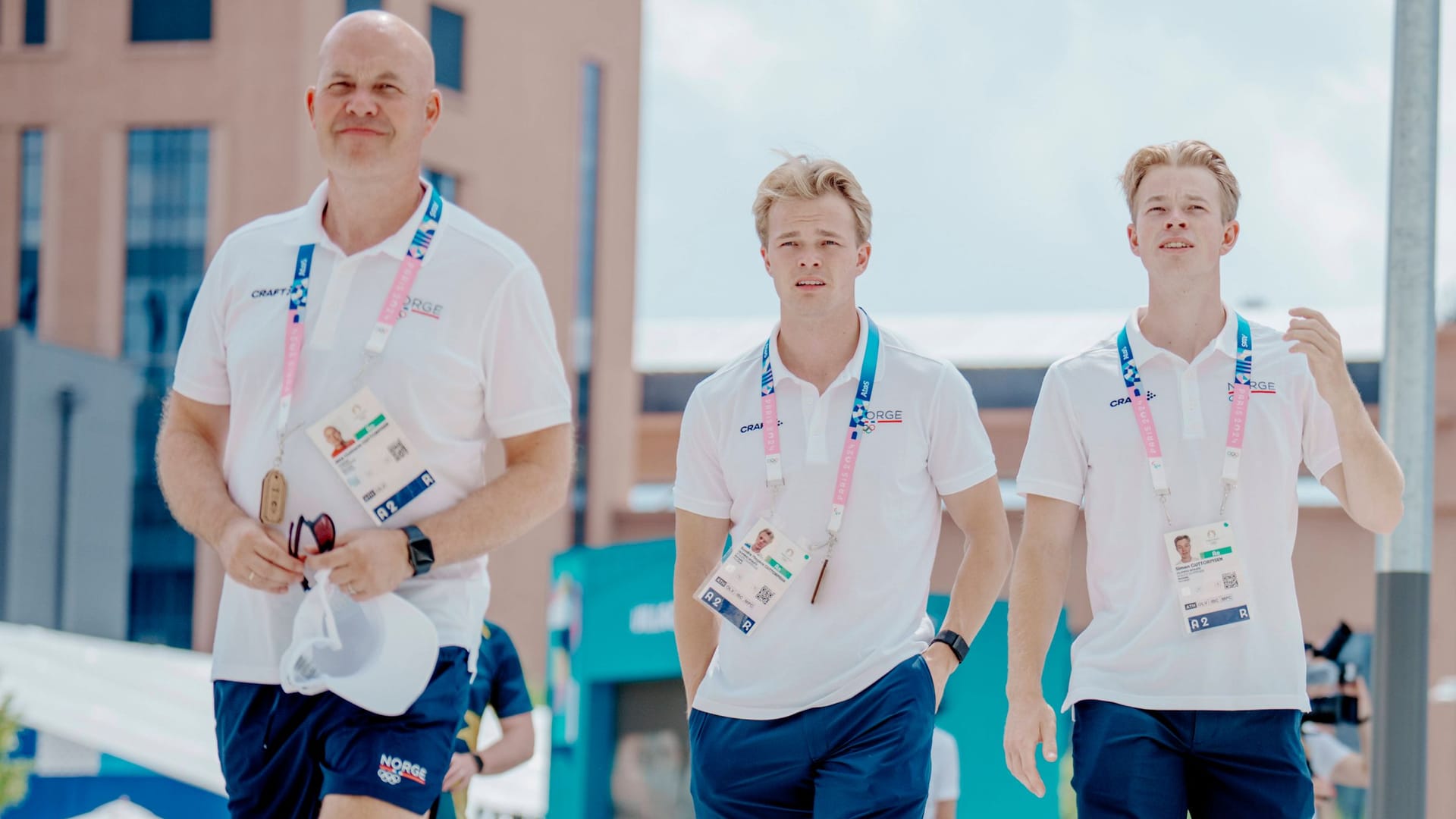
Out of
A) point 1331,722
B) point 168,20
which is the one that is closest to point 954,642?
point 1331,722

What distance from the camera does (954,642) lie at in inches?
159

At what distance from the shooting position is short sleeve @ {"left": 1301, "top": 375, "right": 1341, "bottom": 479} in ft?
12.5

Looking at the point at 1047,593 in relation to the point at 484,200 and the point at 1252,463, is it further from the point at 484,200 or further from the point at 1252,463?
the point at 484,200

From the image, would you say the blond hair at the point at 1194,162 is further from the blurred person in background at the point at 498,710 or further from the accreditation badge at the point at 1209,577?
the blurred person in background at the point at 498,710

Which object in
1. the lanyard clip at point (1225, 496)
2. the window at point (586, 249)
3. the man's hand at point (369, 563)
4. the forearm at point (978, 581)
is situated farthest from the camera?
the window at point (586, 249)

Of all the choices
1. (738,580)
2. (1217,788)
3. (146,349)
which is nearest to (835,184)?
(738,580)

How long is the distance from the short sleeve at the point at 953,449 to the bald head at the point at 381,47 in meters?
1.44

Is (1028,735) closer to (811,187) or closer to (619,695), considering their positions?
(811,187)

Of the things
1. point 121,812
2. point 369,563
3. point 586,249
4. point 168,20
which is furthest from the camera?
point 586,249

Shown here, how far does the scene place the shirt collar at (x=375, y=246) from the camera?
350cm

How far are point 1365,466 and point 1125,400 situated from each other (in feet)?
1.81

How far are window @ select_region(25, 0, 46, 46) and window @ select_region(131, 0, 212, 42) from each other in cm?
181

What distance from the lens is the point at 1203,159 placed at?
3898 millimetres

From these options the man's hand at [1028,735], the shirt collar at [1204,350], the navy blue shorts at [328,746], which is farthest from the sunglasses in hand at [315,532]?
the shirt collar at [1204,350]
